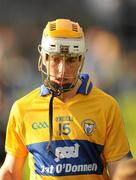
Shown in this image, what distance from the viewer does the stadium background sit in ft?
21.8

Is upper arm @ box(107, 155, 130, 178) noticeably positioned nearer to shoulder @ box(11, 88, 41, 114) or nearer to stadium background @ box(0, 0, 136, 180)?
shoulder @ box(11, 88, 41, 114)

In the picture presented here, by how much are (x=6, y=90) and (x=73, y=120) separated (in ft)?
11.6

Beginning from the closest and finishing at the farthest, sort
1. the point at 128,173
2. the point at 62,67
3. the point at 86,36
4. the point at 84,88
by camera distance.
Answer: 1. the point at 128,173
2. the point at 62,67
3. the point at 84,88
4. the point at 86,36

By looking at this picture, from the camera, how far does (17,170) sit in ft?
10.2

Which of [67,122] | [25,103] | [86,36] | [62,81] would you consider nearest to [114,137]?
[67,122]

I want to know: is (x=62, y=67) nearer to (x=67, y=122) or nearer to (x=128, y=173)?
(x=67, y=122)

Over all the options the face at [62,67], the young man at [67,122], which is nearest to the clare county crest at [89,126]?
the young man at [67,122]

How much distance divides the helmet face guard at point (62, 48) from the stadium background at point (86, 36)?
3528 millimetres

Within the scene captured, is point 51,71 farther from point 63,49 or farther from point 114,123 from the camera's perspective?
point 114,123

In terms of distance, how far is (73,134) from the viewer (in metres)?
2.94

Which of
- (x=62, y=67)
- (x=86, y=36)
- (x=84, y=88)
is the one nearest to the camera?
(x=62, y=67)

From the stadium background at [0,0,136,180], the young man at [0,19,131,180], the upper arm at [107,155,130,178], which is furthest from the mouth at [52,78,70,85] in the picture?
the stadium background at [0,0,136,180]

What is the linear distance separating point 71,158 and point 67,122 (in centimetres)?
18

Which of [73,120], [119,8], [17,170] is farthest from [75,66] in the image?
[119,8]
